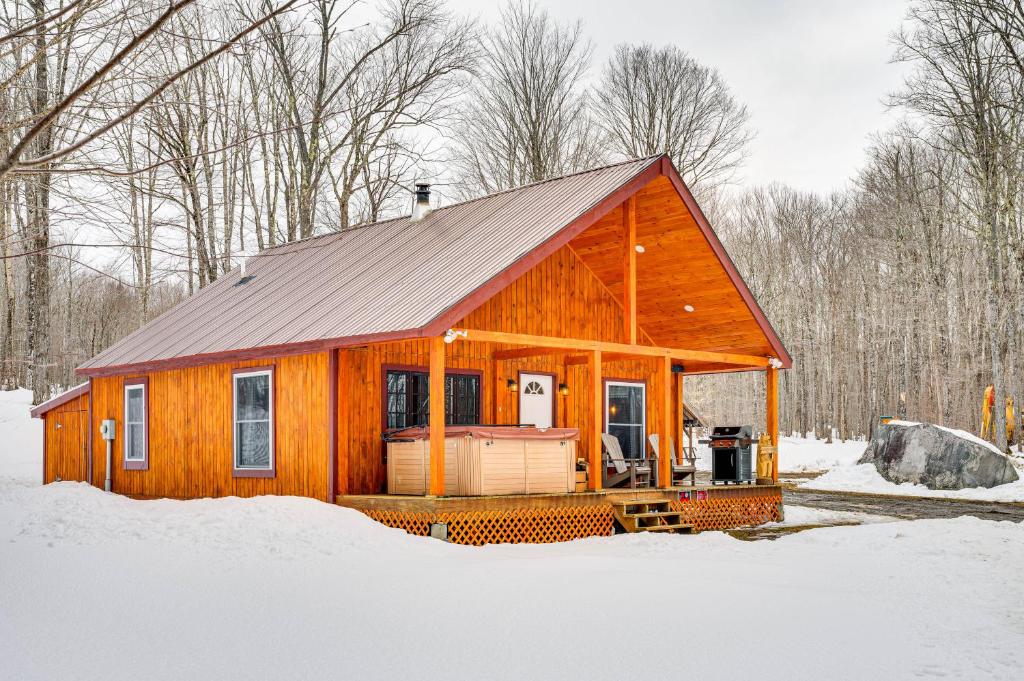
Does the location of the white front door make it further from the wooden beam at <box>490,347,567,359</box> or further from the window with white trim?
the window with white trim

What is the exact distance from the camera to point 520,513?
39.7 ft

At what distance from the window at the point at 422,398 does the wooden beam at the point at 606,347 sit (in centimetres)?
118

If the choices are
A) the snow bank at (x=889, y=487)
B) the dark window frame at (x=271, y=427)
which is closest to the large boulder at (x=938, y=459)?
the snow bank at (x=889, y=487)

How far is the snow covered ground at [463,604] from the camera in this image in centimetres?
627

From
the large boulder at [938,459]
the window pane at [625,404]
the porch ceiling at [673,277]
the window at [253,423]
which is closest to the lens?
the window at [253,423]

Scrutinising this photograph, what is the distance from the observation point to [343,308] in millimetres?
13500

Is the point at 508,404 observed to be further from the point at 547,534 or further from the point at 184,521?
the point at 184,521

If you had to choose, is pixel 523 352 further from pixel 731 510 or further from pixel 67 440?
pixel 67 440

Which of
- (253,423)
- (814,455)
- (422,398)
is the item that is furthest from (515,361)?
(814,455)

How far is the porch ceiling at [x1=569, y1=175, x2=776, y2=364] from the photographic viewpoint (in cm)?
1443

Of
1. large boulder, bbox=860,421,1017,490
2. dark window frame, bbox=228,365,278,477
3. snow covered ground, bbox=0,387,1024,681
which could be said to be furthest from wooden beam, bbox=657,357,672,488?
large boulder, bbox=860,421,1017,490

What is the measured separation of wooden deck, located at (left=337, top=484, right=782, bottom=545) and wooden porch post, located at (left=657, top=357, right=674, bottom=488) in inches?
28.5

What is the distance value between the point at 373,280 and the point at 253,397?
2.47 metres

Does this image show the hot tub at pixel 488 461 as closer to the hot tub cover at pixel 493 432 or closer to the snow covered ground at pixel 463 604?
the hot tub cover at pixel 493 432
